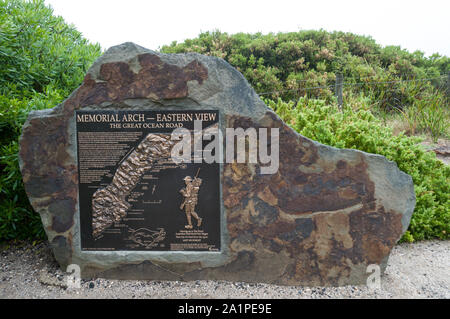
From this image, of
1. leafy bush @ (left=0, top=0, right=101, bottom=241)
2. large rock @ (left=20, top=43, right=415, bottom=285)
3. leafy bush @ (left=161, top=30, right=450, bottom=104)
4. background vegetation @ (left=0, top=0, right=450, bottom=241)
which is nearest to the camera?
large rock @ (left=20, top=43, right=415, bottom=285)

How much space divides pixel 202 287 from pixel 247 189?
93 cm

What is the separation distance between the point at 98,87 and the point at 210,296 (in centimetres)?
201

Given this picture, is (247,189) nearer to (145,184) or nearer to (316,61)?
(145,184)

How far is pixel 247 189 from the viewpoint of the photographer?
3.37 metres

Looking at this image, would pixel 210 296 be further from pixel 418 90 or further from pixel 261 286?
pixel 418 90

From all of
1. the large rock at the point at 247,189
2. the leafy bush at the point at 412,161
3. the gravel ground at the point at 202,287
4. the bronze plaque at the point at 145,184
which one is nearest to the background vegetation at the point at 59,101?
the leafy bush at the point at 412,161

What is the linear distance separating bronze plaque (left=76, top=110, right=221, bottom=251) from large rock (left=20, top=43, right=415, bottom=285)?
0.27 feet

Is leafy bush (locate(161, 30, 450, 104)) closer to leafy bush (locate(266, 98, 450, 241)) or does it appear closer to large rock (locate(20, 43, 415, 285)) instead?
leafy bush (locate(266, 98, 450, 241))

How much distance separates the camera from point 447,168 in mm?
4809

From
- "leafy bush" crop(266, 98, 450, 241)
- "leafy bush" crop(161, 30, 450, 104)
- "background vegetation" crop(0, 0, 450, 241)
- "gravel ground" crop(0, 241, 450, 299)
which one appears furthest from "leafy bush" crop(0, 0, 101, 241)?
"leafy bush" crop(161, 30, 450, 104)

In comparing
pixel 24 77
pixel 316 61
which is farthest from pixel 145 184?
pixel 316 61

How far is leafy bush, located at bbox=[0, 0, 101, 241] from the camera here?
396 centimetres

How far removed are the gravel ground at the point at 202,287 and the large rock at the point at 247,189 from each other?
0.33 feet

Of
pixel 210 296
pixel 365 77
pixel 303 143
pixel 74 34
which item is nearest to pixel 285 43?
pixel 365 77
